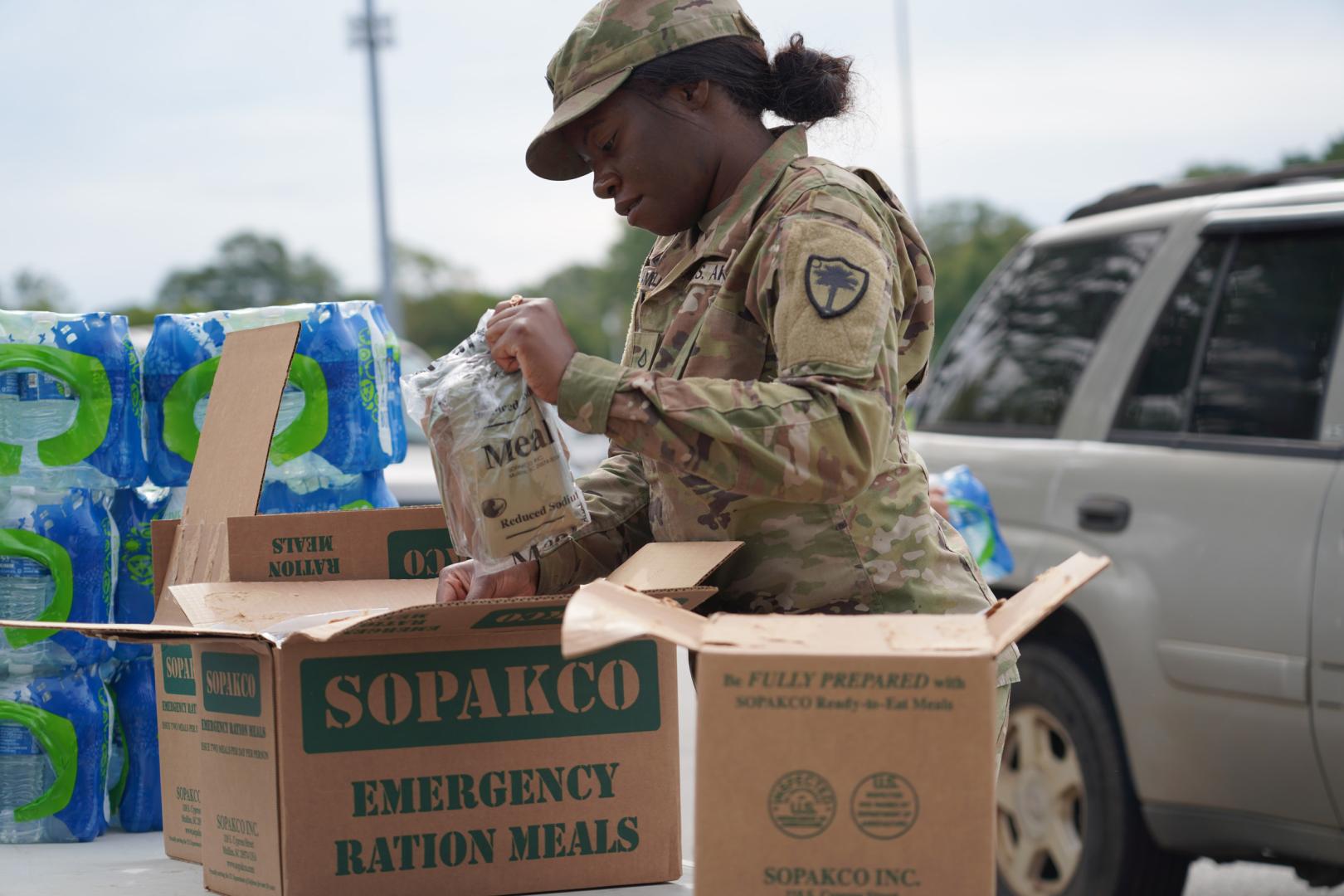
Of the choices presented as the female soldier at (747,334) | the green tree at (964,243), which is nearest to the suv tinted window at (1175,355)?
the female soldier at (747,334)

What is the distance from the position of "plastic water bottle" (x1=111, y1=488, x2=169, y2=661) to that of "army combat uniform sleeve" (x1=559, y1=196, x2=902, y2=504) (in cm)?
151

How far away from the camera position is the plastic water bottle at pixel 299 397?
10.2 ft

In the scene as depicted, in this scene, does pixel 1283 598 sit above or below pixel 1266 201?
below

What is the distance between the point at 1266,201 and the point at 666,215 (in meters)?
2.27

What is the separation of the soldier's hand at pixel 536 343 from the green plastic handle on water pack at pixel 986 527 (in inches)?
76.6

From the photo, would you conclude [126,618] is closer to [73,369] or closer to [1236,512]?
[73,369]

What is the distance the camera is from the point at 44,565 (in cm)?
293

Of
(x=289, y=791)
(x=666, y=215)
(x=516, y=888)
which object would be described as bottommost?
(x=516, y=888)

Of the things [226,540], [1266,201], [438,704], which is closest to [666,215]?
[438,704]

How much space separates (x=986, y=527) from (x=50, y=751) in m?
2.21

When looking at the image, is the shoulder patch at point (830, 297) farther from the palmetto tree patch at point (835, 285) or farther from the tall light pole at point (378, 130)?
the tall light pole at point (378, 130)

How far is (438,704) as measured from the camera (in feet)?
6.81

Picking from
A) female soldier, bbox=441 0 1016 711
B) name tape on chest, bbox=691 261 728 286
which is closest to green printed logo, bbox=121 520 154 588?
female soldier, bbox=441 0 1016 711

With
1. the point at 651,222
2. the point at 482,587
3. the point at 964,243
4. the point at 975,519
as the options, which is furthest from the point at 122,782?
the point at 964,243
